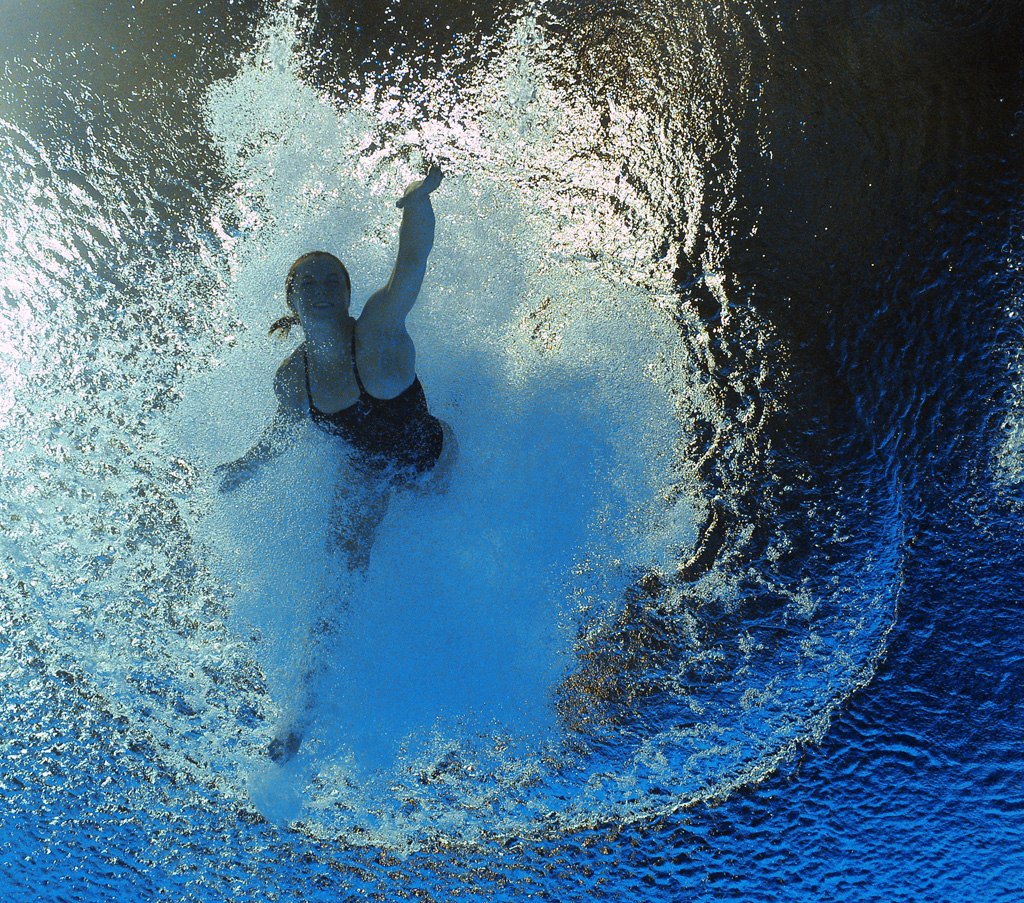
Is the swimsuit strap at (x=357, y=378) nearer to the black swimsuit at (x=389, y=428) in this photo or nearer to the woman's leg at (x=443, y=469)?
the black swimsuit at (x=389, y=428)

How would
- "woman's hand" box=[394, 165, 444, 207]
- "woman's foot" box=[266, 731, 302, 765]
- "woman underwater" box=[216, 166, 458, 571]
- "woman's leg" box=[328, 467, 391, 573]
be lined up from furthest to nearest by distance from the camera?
"woman's foot" box=[266, 731, 302, 765] < "woman's leg" box=[328, 467, 391, 573] < "woman underwater" box=[216, 166, 458, 571] < "woman's hand" box=[394, 165, 444, 207]

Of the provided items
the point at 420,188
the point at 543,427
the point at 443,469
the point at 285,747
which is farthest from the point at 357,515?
the point at 420,188

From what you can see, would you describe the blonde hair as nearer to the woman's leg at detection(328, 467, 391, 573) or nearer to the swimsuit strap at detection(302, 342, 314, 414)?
the swimsuit strap at detection(302, 342, 314, 414)

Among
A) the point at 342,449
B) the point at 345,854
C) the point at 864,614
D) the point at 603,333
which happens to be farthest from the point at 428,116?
the point at 345,854

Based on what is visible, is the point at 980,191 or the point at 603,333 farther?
the point at 603,333

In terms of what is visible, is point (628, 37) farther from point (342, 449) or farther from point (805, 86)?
point (342, 449)

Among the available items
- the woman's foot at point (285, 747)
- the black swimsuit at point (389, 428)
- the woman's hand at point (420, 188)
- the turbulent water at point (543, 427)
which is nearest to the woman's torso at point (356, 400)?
the black swimsuit at point (389, 428)

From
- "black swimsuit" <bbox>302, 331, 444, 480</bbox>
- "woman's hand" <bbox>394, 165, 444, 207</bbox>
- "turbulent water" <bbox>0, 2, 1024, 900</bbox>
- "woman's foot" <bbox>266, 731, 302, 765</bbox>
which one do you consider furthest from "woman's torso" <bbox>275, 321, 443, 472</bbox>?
"woman's foot" <bbox>266, 731, 302, 765</bbox>
